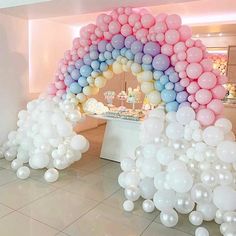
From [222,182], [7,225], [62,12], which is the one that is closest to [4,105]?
[62,12]

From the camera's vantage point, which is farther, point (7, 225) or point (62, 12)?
point (62, 12)

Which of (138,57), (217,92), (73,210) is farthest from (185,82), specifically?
(73,210)

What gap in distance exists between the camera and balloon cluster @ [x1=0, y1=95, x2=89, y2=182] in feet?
11.3

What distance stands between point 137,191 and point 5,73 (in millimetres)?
2930

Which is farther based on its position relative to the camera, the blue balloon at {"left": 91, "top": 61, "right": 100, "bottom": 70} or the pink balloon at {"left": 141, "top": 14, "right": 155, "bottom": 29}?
the blue balloon at {"left": 91, "top": 61, "right": 100, "bottom": 70}

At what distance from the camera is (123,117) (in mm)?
4062

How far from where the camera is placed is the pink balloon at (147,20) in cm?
305

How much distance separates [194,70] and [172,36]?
464 mm

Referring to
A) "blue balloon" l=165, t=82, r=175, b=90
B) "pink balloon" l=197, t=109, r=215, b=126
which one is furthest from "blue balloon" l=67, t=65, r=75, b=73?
"pink balloon" l=197, t=109, r=215, b=126

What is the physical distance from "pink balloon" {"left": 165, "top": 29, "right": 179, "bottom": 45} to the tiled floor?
1845 mm

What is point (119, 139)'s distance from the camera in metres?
4.29

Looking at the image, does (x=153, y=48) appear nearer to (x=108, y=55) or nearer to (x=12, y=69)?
(x=108, y=55)

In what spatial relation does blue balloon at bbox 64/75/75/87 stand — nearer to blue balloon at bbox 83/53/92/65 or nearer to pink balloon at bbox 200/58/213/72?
blue balloon at bbox 83/53/92/65

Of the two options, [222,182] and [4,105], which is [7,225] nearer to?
[222,182]
